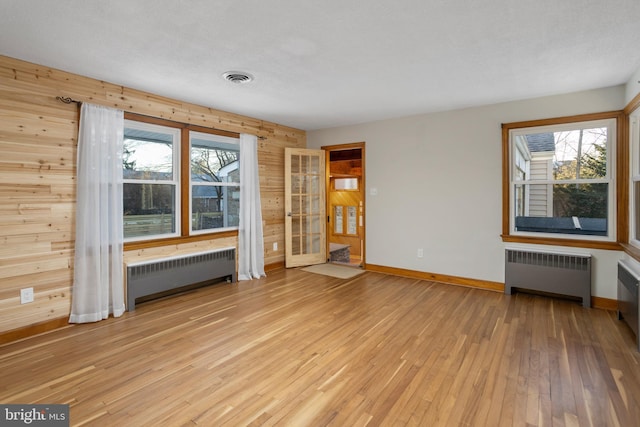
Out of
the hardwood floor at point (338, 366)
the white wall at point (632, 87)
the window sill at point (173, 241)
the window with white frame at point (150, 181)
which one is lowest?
the hardwood floor at point (338, 366)

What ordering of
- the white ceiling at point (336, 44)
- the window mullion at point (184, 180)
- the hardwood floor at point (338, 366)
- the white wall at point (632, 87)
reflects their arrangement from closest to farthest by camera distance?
1. the hardwood floor at point (338, 366)
2. the white ceiling at point (336, 44)
3. the white wall at point (632, 87)
4. the window mullion at point (184, 180)

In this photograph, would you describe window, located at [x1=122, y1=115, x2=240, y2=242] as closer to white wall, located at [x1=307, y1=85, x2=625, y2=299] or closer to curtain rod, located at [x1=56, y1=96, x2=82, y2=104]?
curtain rod, located at [x1=56, y1=96, x2=82, y2=104]

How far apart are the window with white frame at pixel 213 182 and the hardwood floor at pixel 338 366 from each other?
52.5 inches

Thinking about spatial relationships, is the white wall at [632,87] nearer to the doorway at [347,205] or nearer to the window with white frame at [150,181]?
the doorway at [347,205]

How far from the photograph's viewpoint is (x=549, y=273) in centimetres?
387

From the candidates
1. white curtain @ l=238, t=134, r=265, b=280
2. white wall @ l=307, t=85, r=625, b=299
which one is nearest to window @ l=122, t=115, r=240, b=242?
white curtain @ l=238, t=134, r=265, b=280

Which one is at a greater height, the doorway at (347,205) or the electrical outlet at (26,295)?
the doorway at (347,205)

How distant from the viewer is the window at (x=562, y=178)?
3.70 m

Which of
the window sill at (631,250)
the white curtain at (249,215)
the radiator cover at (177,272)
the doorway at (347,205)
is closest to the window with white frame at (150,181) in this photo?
the radiator cover at (177,272)

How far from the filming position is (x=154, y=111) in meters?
3.89

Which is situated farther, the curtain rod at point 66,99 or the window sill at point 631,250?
the curtain rod at point 66,99

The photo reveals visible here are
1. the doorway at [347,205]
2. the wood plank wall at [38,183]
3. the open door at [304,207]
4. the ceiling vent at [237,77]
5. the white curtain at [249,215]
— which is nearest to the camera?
the wood plank wall at [38,183]

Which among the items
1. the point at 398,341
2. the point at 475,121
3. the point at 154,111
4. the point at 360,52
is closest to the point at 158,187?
the point at 154,111

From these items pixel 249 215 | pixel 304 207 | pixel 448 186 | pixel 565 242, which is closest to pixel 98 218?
pixel 249 215
